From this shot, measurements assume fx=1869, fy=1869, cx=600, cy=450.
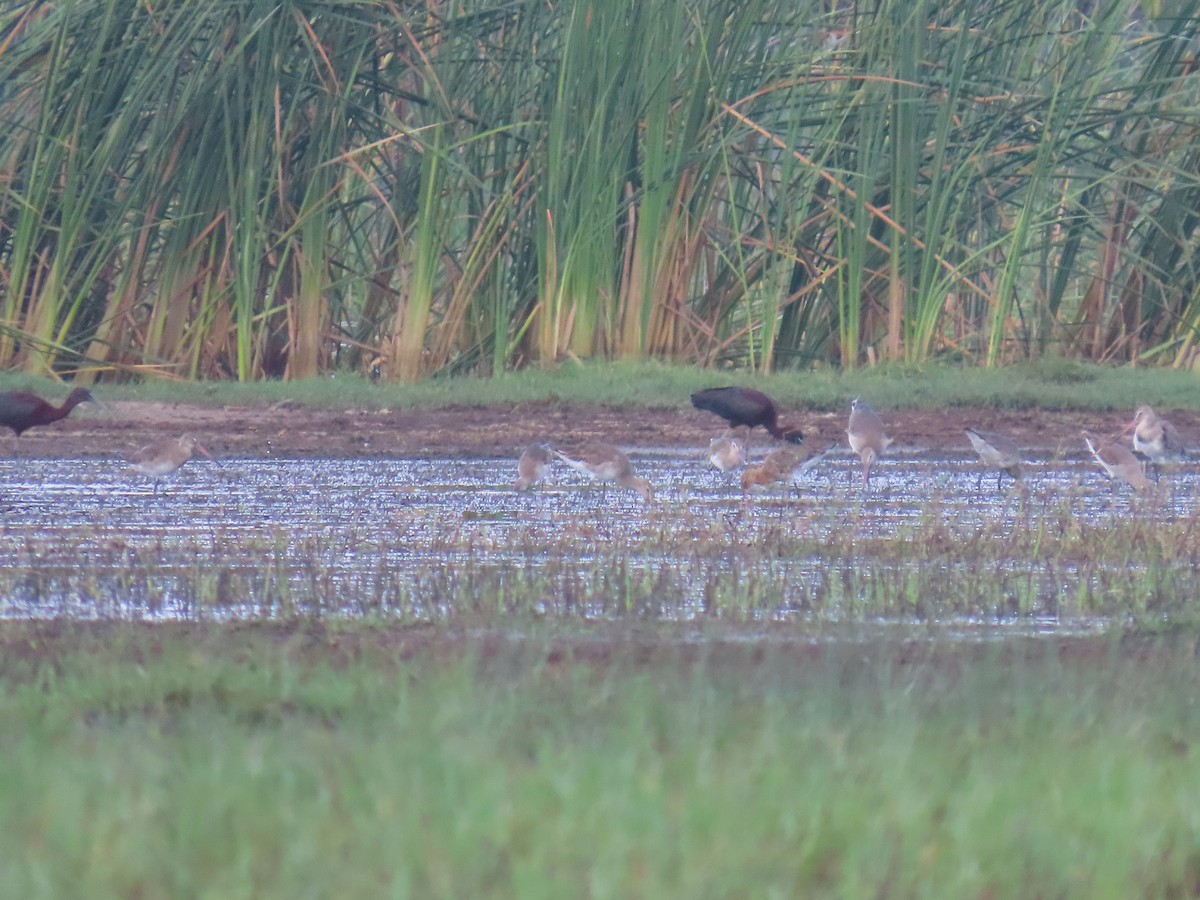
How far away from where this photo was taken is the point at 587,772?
11.5ft

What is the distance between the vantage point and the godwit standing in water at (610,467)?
27.9ft

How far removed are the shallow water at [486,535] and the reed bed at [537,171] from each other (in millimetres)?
2614

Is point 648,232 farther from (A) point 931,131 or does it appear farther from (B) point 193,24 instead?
(B) point 193,24

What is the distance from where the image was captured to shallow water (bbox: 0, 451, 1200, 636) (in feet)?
18.9

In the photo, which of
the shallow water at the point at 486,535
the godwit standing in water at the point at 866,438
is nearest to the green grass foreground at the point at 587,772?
the shallow water at the point at 486,535

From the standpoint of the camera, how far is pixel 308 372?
1266cm

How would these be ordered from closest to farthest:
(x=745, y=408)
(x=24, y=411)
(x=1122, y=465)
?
(x=1122, y=465) → (x=24, y=411) → (x=745, y=408)

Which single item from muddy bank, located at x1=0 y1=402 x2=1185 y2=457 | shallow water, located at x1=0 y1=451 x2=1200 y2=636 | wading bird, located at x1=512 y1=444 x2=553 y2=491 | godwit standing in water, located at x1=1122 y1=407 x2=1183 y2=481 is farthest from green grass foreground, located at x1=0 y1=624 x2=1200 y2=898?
muddy bank, located at x1=0 y1=402 x2=1185 y2=457

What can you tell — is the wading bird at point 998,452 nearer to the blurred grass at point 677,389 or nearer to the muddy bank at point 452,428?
the muddy bank at point 452,428

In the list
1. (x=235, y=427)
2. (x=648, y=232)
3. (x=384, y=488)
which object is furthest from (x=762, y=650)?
(x=648, y=232)

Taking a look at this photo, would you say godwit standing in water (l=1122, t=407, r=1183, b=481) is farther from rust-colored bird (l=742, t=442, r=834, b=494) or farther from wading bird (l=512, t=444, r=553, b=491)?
wading bird (l=512, t=444, r=553, b=491)

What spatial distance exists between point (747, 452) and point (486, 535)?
321 centimetres

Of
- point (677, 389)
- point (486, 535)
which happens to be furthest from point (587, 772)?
point (677, 389)

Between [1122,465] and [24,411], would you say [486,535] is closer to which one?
[1122,465]
